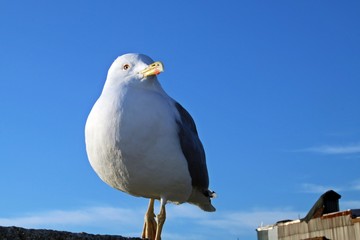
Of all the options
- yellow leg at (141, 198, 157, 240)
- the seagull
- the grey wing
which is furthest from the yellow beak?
yellow leg at (141, 198, 157, 240)

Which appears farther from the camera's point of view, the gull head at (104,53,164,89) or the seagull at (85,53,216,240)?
the gull head at (104,53,164,89)

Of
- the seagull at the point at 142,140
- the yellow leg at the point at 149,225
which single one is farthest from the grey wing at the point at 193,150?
the yellow leg at the point at 149,225

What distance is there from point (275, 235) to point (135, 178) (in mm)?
20325

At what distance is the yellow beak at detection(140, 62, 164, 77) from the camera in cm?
614

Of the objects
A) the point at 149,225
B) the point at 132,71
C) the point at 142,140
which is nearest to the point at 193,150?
the point at 142,140

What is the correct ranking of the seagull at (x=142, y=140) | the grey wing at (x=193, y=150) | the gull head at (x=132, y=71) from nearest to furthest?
the seagull at (x=142, y=140) → the gull head at (x=132, y=71) → the grey wing at (x=193, y=150)

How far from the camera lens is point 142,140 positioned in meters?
6.07

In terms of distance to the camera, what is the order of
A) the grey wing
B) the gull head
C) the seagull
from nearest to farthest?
the seagull, the gull head, the grey wing

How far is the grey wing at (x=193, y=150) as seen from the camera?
6.57 m

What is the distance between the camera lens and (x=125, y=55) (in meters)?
6.68

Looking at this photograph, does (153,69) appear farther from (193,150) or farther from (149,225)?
(149,225)

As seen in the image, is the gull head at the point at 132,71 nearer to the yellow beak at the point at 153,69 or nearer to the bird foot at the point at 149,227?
the yellow beak at the point at 153,69

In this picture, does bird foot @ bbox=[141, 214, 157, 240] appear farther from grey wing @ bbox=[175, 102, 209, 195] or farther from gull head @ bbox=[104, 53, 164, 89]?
gull head @ bbox=[104, 53, 164, 89]

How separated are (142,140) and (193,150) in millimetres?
820
